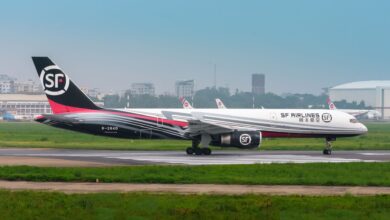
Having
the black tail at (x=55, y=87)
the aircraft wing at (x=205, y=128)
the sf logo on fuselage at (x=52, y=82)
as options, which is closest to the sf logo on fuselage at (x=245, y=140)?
the aircraft wing at (x=205, y=128)

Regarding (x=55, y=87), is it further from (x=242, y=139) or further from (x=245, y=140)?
(x=245, y=140)

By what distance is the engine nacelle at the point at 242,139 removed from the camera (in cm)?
4806

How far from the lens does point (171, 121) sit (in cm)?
5000

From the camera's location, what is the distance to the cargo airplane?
4844 centimetres

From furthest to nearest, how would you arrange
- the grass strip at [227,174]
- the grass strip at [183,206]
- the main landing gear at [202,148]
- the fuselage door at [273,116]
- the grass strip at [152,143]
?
the grass strip at [152,143] → the fuselage door at [273,116] → the main landing gear at [202,148] → the grass strip at [227,174] → the grass strip at [183,206]

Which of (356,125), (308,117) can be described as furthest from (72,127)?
(356,125)

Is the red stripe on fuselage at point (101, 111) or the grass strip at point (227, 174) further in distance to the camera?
the red stripe on fuselage at point (101, 111)

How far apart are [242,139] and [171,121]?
4.91 metres

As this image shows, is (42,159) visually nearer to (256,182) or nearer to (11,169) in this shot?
(11,169)

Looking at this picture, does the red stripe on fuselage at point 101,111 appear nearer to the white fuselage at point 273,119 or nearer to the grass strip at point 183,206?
the white fuselage at point 273,119

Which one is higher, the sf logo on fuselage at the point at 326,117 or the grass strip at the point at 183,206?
the sf logo on fuselage at the point at 326,117

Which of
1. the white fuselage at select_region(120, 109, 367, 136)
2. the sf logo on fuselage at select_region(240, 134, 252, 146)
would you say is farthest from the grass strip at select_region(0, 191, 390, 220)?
the white fuselage at select_region(120, 109, 367, 136)

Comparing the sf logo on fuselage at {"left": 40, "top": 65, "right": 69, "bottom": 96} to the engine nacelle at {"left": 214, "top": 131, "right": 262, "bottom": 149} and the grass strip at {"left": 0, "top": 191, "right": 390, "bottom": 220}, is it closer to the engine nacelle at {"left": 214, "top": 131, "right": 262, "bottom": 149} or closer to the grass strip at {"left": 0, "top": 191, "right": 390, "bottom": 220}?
the engine nacelle at {"left": 214, "top": 131, "right": 262, "bottom": 149}

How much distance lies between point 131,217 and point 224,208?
294 cm
